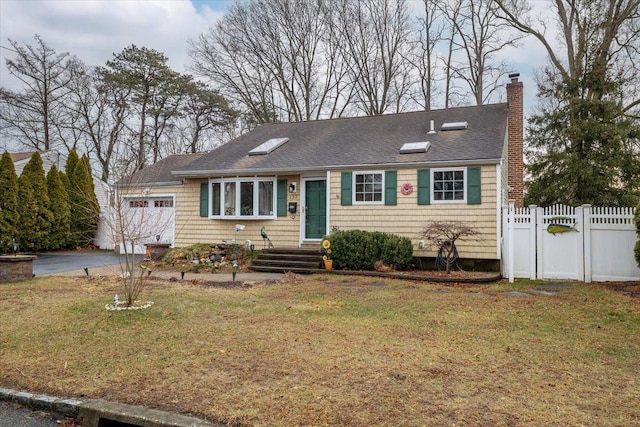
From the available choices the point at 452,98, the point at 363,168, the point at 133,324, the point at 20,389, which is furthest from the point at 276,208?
the point at 452,98

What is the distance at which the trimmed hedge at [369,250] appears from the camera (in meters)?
10.5

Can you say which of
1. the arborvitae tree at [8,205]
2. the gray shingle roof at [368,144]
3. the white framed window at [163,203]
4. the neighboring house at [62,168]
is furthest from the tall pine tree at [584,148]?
the arborvitae tree at [8,205]

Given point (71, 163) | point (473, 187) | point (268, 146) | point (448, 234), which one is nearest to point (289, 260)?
point (448, 234)

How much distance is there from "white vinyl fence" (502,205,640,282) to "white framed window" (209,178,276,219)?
669cm

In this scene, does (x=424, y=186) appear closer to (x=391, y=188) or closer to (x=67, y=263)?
(x=391, y=188)

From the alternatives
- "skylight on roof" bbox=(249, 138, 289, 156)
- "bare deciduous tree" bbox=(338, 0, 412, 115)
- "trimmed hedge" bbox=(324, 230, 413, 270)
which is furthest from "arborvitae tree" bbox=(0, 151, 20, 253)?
"bare deciduous tree" bbox=(338, 0, 412, 115)

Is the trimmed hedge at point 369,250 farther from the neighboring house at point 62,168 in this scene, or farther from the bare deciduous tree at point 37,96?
the bare deciduous tree at point 37,96

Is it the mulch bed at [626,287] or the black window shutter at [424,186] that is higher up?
the black window shutter at [424,186]

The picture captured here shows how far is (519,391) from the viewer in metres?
3.25

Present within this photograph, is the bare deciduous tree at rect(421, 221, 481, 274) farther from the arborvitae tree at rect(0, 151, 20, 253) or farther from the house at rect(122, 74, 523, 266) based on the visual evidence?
the arborvitae tree at rect(0, 151, 20, 253)

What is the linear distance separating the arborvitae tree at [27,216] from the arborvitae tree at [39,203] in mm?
43

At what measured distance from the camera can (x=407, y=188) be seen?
36.5 feet

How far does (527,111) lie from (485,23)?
5.74m

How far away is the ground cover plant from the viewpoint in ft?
9.83
